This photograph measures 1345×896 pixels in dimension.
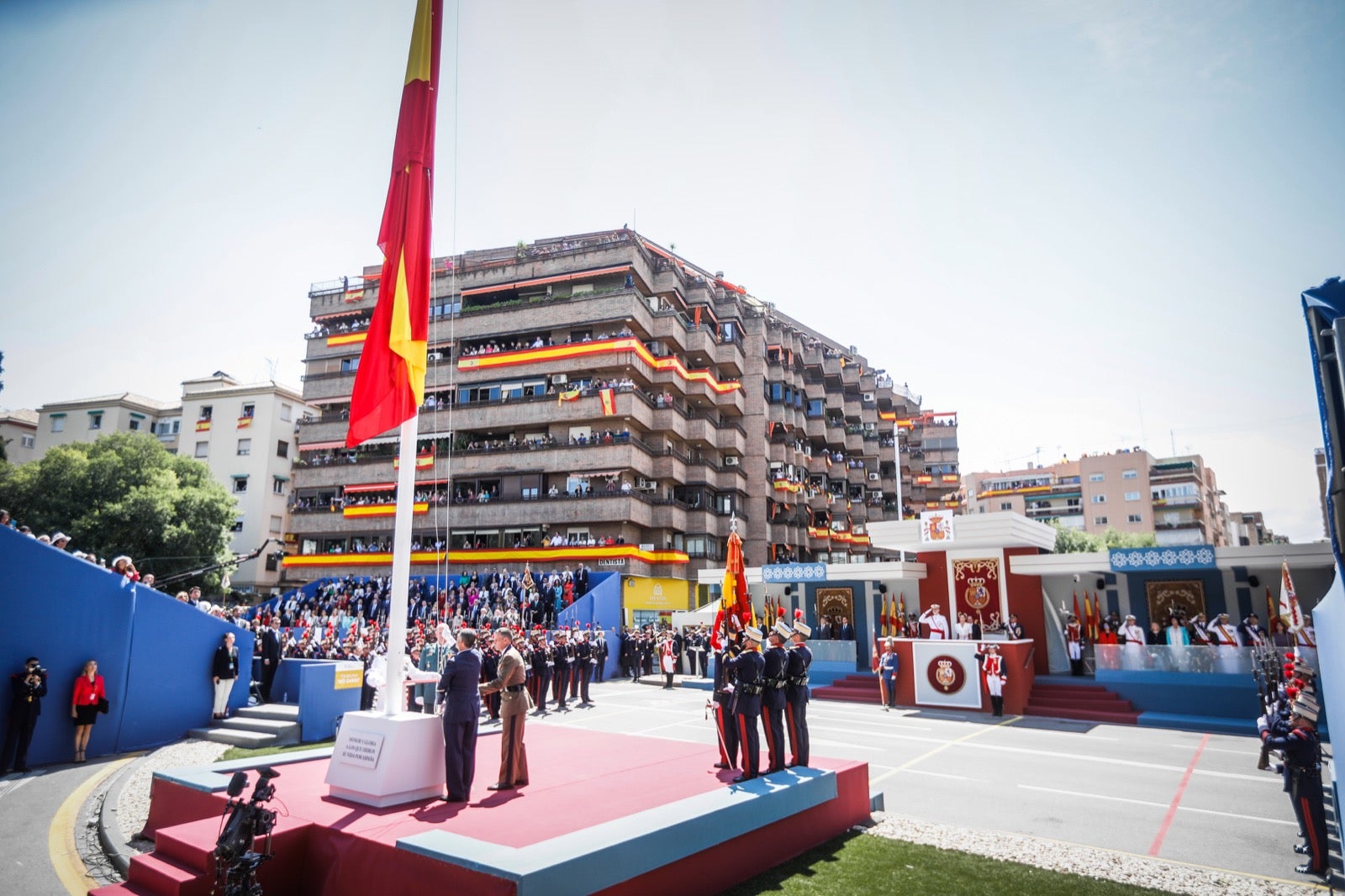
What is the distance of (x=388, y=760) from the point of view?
7715 millimetres

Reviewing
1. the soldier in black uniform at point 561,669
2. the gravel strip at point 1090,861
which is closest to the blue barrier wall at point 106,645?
the soldier in black uniform at point 561,669

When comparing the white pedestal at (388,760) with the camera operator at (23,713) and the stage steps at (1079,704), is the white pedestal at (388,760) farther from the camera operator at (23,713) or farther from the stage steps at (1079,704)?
the stage steps at (1079,704)

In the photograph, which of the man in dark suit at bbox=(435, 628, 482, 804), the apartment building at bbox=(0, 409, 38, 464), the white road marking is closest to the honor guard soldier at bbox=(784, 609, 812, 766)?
the man in dark suit at bbox=(435, 628, 482, 804)

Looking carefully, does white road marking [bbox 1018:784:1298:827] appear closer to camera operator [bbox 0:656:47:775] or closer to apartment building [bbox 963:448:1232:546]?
camera operator [bbox 0:656:47:775]

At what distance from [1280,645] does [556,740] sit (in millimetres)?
18448

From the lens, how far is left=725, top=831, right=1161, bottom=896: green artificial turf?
709cm

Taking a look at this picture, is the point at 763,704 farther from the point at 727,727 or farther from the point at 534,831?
the point at 534,831

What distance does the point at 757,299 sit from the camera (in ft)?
210

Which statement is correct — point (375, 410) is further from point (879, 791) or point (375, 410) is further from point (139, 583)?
point (139, 583)

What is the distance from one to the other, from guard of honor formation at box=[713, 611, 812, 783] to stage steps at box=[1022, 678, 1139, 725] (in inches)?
527

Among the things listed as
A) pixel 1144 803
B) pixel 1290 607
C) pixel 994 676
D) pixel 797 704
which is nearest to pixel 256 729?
pixel 797 704

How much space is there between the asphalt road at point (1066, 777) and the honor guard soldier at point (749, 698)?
5.22 feet

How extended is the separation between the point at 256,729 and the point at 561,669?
780cm

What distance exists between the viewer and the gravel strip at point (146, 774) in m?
9.02
